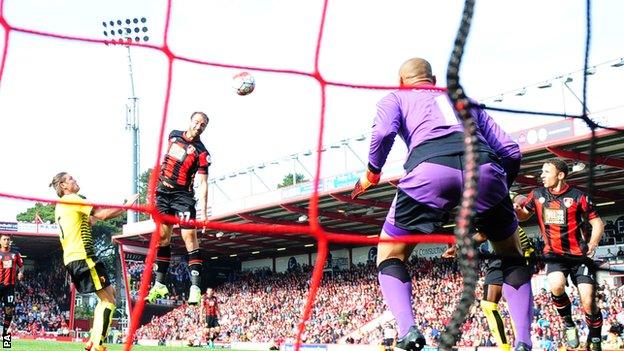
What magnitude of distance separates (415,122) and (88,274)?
3.48 metres

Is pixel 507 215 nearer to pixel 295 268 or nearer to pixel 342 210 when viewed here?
pixel 342 210

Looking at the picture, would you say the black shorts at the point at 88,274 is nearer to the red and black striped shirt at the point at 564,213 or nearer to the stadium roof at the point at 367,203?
the red and black striped shirt at the point at 564,213

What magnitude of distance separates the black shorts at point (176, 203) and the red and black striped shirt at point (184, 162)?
0.07 meters

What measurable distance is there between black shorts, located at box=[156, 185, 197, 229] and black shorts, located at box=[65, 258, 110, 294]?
1.35 metres

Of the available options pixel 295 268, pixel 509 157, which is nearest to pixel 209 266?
pixel 295 268

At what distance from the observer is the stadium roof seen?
1845 centimetres

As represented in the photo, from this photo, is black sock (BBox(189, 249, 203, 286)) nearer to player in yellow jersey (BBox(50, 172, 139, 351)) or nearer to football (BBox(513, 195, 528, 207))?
player in yellow jersey (BBox(50, 172, 139, 351))

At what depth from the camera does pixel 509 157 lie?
4176mm

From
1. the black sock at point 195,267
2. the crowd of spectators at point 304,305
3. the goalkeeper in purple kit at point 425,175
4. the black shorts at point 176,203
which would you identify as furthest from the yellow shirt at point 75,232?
the crowd of spectators at point 304,305

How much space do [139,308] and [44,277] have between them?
35.7 metres

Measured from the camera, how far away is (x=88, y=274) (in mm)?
6355

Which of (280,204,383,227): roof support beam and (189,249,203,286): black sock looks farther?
(280,204,383,227): roof support beam

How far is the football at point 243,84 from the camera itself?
830 centimetres

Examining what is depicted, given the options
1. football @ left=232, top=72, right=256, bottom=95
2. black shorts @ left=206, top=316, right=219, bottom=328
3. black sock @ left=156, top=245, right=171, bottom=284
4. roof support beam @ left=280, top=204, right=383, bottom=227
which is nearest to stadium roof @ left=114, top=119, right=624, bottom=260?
roof support beam @ left=280, top=204, right=383, bottom=227
